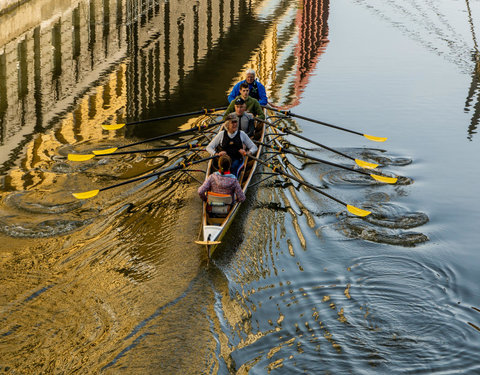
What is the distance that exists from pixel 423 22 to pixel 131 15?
18.2 m

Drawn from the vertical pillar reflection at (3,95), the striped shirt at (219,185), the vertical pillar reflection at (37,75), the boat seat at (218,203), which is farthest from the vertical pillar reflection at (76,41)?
the boat seat at (218,203)

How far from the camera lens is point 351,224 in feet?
51.8

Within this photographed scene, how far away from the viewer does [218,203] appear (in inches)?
563

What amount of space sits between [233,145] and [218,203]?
7.36 ft

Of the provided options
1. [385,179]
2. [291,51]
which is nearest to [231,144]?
[385,179]

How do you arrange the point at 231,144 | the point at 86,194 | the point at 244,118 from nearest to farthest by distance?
the point at 86,194, the point at 231,144, the point at 244,118

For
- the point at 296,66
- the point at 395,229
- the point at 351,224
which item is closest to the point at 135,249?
the point at 351,224

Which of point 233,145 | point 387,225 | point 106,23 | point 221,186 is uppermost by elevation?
point 106,23

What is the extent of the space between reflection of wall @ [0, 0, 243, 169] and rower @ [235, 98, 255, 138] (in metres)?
5.66

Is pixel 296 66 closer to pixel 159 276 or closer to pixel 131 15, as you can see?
pixel 131 15

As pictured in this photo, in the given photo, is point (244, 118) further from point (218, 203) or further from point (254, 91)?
point (218, 203)

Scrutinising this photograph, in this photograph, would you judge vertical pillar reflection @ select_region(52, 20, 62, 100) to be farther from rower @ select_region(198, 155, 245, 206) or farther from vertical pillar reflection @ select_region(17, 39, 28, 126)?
rower @ select_region(198, 155, 245, 206)

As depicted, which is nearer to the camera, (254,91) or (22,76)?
(254,91)

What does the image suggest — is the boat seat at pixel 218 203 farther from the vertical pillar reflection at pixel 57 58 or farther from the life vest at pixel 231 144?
the vertical pillar reflection at pixel 57 58
